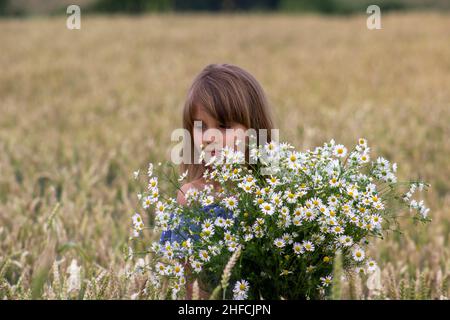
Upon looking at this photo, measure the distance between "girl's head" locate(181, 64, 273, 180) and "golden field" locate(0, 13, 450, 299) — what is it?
0.20 metres

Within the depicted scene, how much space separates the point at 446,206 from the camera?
4.51 meters

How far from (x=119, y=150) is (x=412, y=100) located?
4.90m

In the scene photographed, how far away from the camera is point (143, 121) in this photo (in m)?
7.67

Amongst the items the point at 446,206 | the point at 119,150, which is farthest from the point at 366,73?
the point at 446,206

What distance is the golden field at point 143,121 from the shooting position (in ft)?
10.8

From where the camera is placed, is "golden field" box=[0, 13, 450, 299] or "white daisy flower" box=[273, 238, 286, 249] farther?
"golden field" box=[0, 13, 450, 299]

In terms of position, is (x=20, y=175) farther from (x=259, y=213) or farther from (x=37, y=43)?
(x=37, y=43)

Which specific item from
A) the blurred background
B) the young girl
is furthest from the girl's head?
the blurred background

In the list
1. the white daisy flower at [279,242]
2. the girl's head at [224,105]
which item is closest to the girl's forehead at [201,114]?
the girl's head at [224,105]

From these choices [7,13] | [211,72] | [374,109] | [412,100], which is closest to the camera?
[211,72]

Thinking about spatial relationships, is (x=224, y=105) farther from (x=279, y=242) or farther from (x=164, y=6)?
(x=164, y=6)

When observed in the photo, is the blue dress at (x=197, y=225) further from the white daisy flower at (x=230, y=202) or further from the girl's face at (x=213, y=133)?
the girl's face at (x=213, y=133)

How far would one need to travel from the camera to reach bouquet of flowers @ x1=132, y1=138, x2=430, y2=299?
1972 mm

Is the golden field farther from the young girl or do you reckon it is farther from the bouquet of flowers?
the bouquet of flowers
